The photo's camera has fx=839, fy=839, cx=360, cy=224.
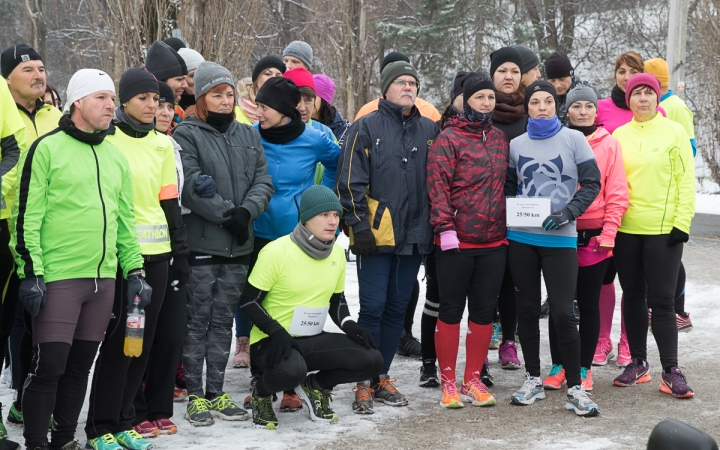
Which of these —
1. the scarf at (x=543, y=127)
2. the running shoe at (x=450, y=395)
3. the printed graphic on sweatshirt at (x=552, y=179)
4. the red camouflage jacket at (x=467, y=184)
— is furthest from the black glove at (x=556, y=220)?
the running shoe at (x=450, y=395)

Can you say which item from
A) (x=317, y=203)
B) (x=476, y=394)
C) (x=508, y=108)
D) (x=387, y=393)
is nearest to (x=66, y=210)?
(x=317, y=203)

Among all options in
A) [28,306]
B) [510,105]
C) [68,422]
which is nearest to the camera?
[28,306]

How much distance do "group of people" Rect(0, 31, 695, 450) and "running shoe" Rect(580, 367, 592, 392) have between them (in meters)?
0.01

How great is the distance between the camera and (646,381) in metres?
5.95

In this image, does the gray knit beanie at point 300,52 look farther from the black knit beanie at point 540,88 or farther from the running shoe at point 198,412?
the running shoe at point 198,412

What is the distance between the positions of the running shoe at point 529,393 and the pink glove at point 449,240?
1.06 metres

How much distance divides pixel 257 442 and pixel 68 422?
1007 millimetres

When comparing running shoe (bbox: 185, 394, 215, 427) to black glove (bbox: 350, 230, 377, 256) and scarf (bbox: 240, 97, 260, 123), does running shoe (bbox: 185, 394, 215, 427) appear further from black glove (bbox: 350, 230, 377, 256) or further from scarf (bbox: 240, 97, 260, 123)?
scarf (bbox: 240, 97, 260, 123)

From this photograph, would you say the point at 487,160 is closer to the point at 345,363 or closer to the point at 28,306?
the point at 345,363

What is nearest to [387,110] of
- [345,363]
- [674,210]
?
[345,363]

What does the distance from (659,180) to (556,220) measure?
982 millimetres

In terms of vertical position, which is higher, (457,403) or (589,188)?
(589,188)

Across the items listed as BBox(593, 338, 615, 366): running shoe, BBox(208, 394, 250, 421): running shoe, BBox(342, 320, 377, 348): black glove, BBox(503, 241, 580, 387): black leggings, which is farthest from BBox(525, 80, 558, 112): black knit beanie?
BBox(208, 394, 250, 421): running shoe

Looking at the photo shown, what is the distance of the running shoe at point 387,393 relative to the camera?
541cm
